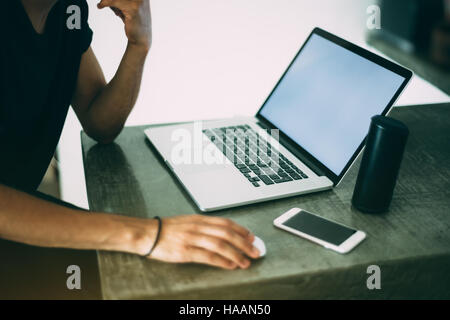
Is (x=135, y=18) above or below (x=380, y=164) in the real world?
above

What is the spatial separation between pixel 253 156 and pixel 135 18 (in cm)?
42

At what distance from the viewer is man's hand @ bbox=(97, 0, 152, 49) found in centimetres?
107

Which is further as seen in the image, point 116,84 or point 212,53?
Result: point 212,53

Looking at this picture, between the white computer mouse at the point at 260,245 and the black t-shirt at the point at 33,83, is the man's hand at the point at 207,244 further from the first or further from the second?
the black t-shirt at the point at 33,83

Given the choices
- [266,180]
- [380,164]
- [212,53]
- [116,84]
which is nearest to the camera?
[380,164]

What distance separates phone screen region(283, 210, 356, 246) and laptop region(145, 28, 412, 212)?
73 mm

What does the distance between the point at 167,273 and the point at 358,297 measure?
31 centimetres

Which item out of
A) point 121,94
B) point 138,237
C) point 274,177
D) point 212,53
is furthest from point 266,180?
point 212,53

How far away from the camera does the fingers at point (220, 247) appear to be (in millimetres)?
715

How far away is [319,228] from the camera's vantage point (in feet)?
2.64

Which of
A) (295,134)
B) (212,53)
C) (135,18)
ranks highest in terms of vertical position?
(135,18)

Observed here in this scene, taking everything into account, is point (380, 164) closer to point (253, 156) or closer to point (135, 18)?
point (253, 156)

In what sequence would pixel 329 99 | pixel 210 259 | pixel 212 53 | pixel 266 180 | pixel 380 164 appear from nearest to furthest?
1. pixel 210 259
2. pixel 380 164
3. pixel 266 180
4. pixel 329 99
5. pixel 212 53
